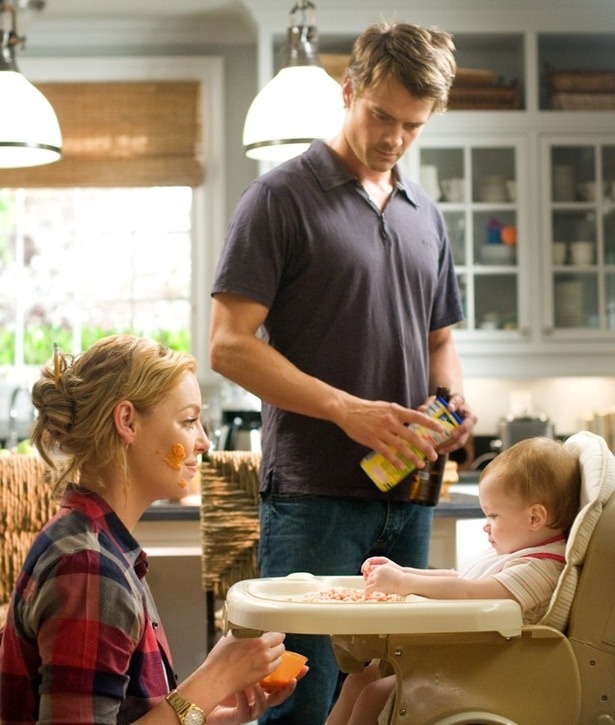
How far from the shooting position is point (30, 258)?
5.61 meters

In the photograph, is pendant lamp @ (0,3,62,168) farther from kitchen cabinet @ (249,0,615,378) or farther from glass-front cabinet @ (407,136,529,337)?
glass-front cabinet @ (407,136,529,337)

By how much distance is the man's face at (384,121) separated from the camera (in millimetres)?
2055

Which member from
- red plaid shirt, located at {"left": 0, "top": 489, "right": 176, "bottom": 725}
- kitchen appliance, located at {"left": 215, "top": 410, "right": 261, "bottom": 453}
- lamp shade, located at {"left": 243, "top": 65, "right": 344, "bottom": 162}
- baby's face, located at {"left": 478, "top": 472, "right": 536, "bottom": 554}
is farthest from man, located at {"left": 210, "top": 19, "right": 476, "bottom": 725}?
kitchen appliance, located at {"left": 215, "top": 410, "right": 261, "bottom": 453}

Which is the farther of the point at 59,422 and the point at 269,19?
the point at 269,19

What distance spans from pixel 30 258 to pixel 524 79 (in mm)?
2368

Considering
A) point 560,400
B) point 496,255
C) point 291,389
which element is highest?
point 496,255

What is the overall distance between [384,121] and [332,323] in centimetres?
36

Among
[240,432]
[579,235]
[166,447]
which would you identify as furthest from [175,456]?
[579,235]

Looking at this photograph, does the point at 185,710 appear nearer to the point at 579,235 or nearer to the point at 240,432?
the point at 240,432

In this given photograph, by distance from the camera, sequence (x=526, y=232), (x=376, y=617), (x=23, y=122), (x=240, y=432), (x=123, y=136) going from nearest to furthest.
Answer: (x=376, y=617), (x=23, y=122), (x=240, y=432), (x=526, y=232), (x=123, y=136)

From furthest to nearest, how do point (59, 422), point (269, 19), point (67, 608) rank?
point (269, 19) < point (59, 422) < point (67, 608)

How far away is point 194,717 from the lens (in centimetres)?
136

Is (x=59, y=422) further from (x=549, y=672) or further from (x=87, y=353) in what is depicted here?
(x=549, y=672)

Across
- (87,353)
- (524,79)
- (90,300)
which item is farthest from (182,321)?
(87,353)
